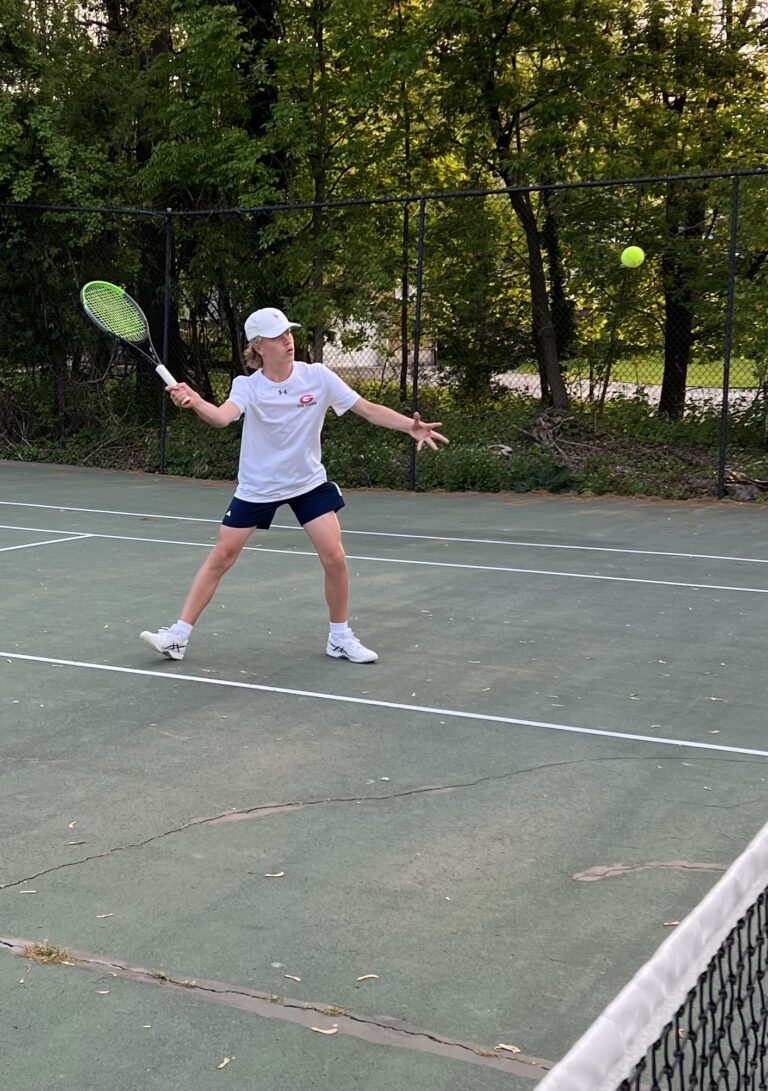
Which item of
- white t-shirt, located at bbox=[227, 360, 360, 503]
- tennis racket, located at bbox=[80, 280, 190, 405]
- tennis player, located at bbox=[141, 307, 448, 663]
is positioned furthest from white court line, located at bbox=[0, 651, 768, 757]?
tennis racket, located at bbox=[80, 280, 190, 405]

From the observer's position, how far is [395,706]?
5.36 m

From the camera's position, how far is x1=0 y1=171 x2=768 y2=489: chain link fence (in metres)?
14.2

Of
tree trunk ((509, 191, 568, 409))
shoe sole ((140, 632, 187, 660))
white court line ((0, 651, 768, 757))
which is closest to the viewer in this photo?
white court line ((0, 651, 768, 757))

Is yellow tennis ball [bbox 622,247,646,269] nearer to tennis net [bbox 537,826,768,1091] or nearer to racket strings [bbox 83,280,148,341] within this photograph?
racket strings [bbox 83,280,148,341]

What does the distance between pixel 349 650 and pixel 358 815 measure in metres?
2.08

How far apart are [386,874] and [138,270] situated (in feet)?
44.4

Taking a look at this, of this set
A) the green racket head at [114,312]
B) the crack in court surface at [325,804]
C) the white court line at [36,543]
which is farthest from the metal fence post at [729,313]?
the crack in court surface at [325,804]

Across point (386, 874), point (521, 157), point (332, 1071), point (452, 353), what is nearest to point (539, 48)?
point (521, 157)

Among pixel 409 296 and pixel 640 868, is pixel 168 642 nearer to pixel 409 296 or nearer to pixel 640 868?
pixel 640 868

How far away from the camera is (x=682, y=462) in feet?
44.6

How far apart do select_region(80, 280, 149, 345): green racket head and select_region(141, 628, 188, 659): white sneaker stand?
2.08 meters

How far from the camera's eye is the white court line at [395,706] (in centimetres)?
486

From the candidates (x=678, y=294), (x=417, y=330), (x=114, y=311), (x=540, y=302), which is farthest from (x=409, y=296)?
(x=114, y=311)

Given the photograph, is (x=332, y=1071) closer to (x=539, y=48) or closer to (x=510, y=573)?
(x=510, y=573)
